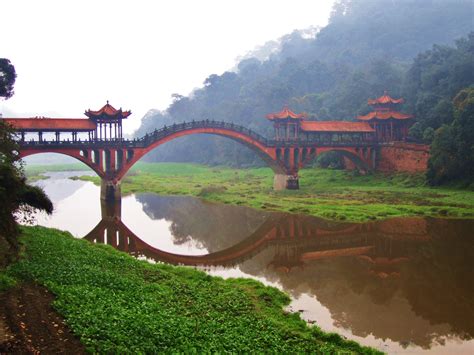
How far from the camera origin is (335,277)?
2148 cm

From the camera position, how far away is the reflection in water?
16406 mm

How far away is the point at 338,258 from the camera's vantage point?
82.6ft

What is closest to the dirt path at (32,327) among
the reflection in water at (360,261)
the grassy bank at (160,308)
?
the grassy bank at (160,308)

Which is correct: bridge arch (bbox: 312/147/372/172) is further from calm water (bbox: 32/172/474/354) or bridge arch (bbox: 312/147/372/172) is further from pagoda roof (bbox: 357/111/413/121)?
calm water (bbox: 32/172/474/354)

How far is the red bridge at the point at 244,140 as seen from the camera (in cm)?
4503

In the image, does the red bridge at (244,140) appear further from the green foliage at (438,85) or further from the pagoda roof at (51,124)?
the green foliage at (438,85)

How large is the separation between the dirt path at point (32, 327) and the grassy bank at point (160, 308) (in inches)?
11.2

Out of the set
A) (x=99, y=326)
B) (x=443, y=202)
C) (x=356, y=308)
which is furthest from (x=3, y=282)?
(x=443, y=202)

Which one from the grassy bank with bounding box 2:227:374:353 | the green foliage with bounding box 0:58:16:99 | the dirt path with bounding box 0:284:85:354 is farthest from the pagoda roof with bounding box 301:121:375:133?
the dirt path with bounding box 0:284:85:354

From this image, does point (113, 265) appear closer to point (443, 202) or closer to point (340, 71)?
point (443, 202)

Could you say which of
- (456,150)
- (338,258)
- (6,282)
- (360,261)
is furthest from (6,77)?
(456,150)

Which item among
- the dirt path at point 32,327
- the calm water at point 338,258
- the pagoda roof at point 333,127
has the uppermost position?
the pagoda roof at point 333,127

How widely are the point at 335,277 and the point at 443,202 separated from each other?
69.5 ft

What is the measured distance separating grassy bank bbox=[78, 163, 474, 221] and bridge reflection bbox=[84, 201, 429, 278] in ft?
9.18
